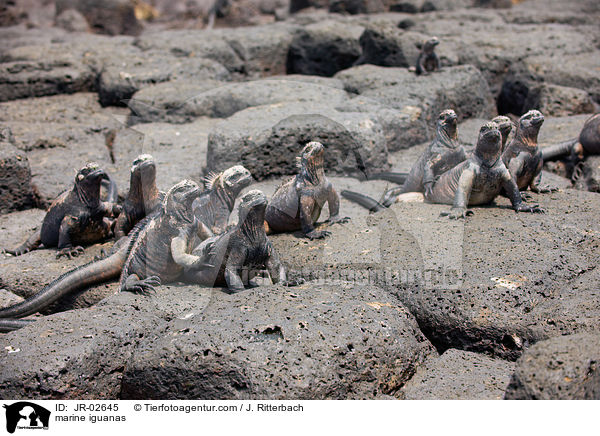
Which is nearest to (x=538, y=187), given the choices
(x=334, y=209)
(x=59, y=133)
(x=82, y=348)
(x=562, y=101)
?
(x=334, y=209)

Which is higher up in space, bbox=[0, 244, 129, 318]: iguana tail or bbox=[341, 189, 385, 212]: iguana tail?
bbox=[341, 189, 385, 212]: iguana tail

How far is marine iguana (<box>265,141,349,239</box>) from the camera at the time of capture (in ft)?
15.8

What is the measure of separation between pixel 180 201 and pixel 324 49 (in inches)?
270

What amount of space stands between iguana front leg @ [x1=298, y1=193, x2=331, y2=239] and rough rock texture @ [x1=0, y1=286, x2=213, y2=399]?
3.72 ft

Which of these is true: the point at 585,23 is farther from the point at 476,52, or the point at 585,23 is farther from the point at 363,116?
the point at 363,116

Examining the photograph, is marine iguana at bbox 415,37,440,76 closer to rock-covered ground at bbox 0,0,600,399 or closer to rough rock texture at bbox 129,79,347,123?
rock-covered ground at bbox 0,0,600,399

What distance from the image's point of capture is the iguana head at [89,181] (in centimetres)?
510

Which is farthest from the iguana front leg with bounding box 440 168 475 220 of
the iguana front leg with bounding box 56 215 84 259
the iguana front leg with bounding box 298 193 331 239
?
the iguana front leg with bounding box 56 215 84 259

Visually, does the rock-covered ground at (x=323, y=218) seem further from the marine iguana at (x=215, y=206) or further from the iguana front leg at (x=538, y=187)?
the marine iguana at (x=215, y=206)

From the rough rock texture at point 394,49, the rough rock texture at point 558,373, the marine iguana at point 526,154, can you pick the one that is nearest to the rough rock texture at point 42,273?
the rough rock texture at point 558,373

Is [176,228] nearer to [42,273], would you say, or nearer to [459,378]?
[42,273]

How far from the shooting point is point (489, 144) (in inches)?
194

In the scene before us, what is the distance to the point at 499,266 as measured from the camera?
4176mm
